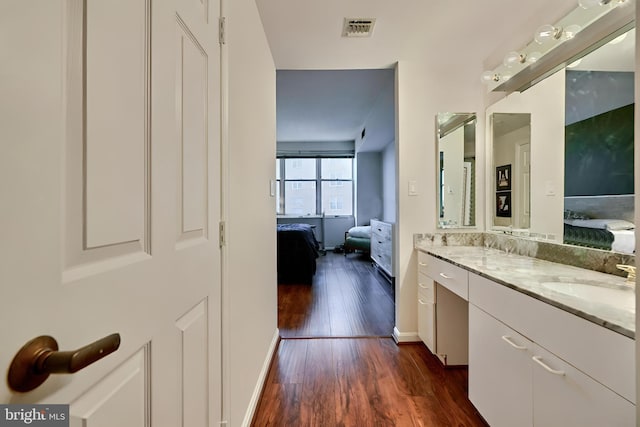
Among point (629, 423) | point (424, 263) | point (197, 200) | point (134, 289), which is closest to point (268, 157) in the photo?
point (197, 200)


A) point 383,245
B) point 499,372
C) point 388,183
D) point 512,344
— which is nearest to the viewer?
point 512,344

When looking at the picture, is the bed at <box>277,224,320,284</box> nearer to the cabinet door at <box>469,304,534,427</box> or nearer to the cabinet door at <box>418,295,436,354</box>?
the cabinet door at <box>418,295,436,354</box>

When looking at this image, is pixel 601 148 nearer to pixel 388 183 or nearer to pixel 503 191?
pixel 503 191

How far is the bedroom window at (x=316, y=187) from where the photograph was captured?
7.08 m

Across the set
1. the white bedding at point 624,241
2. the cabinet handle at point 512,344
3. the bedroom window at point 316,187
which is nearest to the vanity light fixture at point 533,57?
the white bedding at point 624,241

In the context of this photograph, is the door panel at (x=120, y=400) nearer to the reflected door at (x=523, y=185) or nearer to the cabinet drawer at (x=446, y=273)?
the cabinet drawer at (x=446, y=273)

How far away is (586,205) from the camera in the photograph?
1.46 meters

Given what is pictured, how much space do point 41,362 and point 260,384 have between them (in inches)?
61.1

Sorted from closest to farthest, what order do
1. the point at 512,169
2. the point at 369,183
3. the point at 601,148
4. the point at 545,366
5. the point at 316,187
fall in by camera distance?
the point at 545,366
the point at 601,148
the point at 512,169
the point at 369,183
the point at 316,187

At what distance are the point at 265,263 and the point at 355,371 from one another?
3.14 feet

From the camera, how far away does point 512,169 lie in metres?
2.05

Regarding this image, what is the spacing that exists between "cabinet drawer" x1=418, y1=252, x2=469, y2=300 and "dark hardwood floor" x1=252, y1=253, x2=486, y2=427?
0.61 metres

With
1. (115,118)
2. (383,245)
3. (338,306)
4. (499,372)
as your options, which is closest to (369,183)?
(383,245)

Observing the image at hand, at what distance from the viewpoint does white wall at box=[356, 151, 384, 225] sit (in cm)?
665
